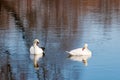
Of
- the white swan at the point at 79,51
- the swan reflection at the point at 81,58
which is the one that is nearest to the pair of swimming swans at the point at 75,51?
the white swan at the point at 79,51

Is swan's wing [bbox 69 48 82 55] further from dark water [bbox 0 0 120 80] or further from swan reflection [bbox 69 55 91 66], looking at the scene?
dark water [bbox 0 0 120 80]

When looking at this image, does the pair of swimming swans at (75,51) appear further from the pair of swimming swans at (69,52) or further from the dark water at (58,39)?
the dark water at (58,39)

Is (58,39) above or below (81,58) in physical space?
above

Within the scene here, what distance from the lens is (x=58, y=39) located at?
805 inches

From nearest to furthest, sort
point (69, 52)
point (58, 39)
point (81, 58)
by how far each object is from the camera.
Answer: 1. point (81, 58)
2. point (69, 52)
3. point (58, 39)

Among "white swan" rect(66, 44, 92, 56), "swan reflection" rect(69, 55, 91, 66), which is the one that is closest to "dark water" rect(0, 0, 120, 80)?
"swan reflection" rect(69, 55, 91, 66)

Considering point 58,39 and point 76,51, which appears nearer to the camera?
point 76,51

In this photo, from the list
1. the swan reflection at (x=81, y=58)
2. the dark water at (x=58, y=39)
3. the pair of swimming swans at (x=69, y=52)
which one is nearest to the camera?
the dark water at (x=58, y=39)

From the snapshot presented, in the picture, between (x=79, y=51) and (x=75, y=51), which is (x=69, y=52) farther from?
(x=79, y=51)

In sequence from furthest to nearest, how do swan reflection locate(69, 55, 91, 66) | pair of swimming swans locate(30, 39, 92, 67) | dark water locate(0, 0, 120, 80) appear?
pair of swimming swans locate(30, 39, 92, 67) < swan reflection locate(69, 55, 91, 66) < dark water locate(0, 0, 120, 80)

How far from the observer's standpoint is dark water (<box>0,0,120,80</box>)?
48.8 ft

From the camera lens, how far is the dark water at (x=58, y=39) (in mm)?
14867

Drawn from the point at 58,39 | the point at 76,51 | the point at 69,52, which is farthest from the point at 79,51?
the point at 58,39

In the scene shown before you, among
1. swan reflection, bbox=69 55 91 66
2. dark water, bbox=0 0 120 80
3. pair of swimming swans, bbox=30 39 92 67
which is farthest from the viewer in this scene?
pair of swimming swans, bbox=30 39 92 67
